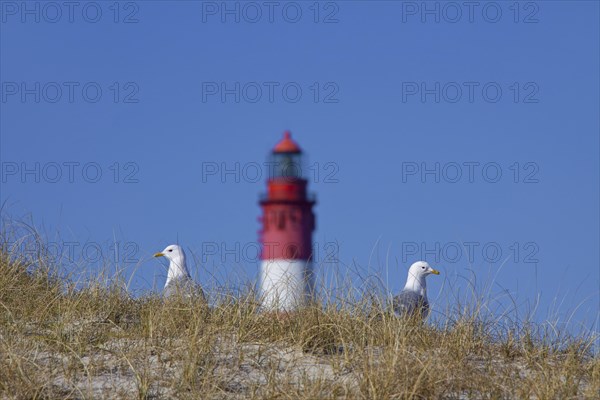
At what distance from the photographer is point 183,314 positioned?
684cm

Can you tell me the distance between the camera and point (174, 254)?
959 centimetres

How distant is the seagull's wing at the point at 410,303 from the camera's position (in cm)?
726

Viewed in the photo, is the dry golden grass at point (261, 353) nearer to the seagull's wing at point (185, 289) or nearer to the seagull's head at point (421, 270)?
the seagull's wing at point (185, 289)

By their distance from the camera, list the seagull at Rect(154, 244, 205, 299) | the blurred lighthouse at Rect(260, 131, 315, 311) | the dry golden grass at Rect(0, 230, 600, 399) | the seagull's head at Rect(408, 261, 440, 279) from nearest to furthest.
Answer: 1. the dry golden grass at Rect(0, 230, 600, 399)
2. the seagull at Rect(154, 244, 205, 299)
3. the seagull's head at Rect(408, 261, 440, 279)
4. the blurred lighthouse at Rect(260, 131, 315, 311)

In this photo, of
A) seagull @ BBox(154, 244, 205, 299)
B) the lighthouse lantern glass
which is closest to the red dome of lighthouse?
the lighthouse lantern glass

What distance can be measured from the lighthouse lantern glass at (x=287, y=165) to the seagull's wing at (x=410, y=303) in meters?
15.3

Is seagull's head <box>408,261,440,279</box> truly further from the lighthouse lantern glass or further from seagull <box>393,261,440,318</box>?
the lighthouse lantern glass

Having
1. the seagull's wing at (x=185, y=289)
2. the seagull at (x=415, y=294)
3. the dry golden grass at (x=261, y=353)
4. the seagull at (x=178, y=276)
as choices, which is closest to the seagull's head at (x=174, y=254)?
the seagull at (x=178, y=276)

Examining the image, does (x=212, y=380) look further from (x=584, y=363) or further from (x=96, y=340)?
(x=584, y=363)

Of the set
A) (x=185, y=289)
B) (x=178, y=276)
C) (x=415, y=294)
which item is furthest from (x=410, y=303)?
(x=178, y=276)

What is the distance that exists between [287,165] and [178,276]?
15.6 m

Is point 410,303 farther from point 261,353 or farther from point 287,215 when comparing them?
point 287,215

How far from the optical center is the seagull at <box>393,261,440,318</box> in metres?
7.33

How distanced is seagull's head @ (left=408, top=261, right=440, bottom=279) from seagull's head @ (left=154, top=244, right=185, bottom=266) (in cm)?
246
